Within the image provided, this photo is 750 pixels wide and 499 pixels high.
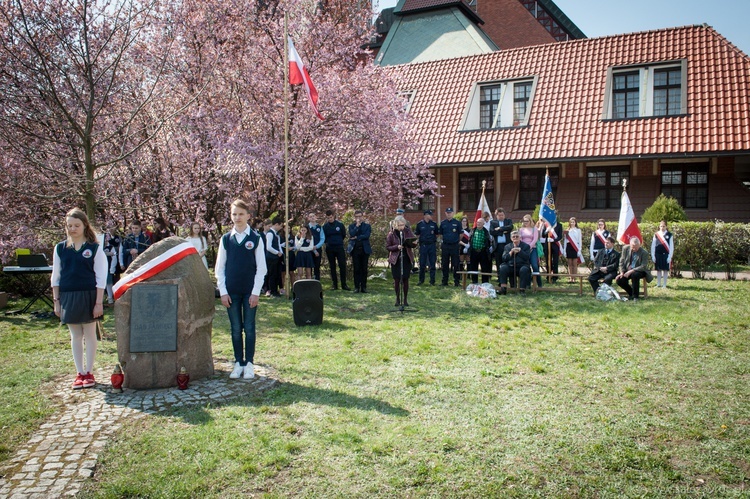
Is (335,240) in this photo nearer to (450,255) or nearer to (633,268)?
(450,255)

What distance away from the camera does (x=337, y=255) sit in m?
14.7

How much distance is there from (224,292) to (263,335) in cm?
269

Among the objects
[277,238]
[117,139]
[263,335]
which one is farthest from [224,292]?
[117,139]

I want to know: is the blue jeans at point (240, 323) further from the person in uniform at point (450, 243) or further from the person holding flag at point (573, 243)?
the person holding flag at point (573, 243)

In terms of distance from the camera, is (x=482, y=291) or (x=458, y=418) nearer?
(x=458, y=418)

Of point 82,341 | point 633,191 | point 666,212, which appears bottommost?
point 82,341

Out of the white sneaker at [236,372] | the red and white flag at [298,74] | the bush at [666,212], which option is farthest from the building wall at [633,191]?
the white sneaker at [236,372]

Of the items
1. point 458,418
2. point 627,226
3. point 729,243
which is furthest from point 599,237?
point 458,418

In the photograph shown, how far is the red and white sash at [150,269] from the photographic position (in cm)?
643

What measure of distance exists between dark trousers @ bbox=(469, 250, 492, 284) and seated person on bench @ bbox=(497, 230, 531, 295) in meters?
1.04

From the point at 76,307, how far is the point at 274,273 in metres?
7.31

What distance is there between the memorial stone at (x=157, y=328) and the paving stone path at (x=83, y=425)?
0.68 feet

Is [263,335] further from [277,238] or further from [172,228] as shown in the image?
[172,228]

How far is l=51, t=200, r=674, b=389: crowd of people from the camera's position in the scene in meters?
6.57
